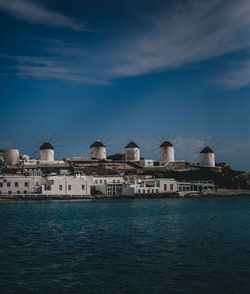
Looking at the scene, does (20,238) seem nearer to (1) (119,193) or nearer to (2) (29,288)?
(2) (29,288)

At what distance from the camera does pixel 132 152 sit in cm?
11844

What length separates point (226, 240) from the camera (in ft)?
80.3

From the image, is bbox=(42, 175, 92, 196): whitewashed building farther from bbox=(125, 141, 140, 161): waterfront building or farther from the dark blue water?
the dark blue water

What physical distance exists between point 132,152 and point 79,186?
1734 inches

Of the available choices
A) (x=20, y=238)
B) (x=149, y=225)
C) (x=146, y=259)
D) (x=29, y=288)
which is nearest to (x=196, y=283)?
(x=146, y=259)

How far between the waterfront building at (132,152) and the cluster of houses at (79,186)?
28.4 meters

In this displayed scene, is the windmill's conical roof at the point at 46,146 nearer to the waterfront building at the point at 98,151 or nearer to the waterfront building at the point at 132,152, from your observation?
the waterfront building at the point at 98,151

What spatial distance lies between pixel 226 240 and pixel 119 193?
57519mm

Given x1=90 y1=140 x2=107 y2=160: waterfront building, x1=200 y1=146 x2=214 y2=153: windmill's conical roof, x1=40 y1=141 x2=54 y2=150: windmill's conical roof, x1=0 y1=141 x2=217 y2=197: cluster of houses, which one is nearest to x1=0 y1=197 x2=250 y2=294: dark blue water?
x1=0 y1=141 x2=217 y2=197: cluster of houses

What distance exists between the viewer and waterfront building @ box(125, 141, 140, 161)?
388ft

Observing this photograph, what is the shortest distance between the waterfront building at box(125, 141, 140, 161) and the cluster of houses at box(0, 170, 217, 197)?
1120 inches

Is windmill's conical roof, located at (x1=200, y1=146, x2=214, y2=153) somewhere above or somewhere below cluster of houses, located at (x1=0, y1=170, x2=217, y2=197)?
above

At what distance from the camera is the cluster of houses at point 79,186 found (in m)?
74.1

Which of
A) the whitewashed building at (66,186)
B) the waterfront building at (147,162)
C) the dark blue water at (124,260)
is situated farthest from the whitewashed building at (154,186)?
the dark blue water at (124,260)
